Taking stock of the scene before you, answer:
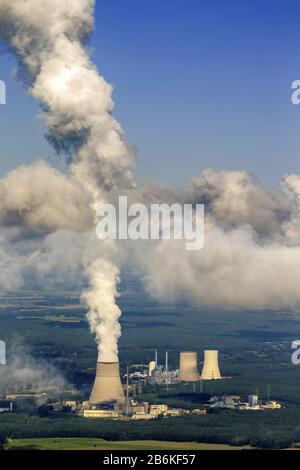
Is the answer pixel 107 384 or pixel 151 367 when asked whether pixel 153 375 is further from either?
pixel 107 384

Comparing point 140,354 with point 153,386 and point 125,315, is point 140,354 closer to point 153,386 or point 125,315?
point 153,386

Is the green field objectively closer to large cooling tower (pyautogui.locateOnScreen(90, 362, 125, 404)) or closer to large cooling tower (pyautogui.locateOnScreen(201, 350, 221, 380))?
large cooling tower (pyautogui.locateOnScreen(90, 362, 125, 404))

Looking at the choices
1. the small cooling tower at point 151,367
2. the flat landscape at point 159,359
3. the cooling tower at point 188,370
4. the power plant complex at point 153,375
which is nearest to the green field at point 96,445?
the flat landscape at point 159,359

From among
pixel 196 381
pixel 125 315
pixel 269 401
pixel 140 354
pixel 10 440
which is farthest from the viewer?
pixel 125 315

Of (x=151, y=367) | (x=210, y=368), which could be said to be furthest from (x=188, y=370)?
(x=151, y=367)

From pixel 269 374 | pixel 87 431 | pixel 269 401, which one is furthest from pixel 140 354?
pixel 87 431

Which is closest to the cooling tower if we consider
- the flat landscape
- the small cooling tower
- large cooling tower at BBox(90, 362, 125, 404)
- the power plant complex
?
the power plant complex

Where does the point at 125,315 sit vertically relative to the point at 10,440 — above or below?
above
